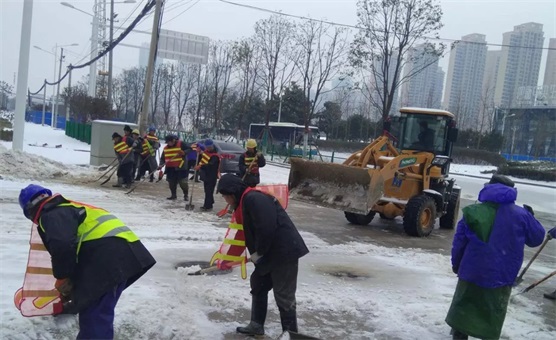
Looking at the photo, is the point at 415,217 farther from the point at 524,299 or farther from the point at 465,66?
the point at 465,66

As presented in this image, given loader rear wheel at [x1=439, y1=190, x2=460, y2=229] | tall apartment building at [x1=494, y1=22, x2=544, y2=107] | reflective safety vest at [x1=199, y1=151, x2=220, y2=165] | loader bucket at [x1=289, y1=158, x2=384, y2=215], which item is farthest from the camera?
tall apartment building at [x1=494, y1=22, x2=544, y2=107]

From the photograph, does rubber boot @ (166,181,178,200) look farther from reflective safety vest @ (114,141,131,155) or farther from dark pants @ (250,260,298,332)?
dark pants @ (250,260,298,332)

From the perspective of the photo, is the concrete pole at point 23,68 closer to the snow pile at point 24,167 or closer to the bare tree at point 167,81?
the snow pile at point 24,167

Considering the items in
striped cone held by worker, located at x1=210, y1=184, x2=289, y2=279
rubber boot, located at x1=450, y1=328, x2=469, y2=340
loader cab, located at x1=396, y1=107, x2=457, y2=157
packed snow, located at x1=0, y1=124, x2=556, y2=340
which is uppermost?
loader cab, located at x1=396, y1=107, x2=457, y2=157

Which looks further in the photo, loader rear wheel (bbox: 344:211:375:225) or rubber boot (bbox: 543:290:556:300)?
loader rear wheel (bbox: 344:211:375:225)

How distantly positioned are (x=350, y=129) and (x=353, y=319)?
5286cm

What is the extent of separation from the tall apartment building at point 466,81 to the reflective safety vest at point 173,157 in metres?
47.0

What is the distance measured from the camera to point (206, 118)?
186 feet

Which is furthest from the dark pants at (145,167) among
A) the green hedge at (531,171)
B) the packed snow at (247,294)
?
the green hedge at (531,171)

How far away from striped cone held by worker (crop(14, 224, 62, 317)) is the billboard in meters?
22.7

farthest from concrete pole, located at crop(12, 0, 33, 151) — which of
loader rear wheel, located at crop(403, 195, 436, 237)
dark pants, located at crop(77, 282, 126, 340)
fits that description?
dark pants, located at crop(77, 282, 126, 340)

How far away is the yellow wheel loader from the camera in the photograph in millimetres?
Answer: 10531

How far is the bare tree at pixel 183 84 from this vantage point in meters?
56.2

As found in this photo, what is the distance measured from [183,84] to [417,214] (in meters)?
51.6
